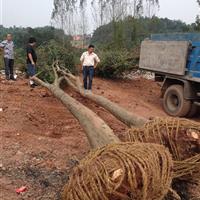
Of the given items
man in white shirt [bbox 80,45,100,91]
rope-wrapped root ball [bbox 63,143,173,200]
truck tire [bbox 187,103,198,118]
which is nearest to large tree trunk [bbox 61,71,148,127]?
rope-wrapped root ball [bbox 63,143,173,200]

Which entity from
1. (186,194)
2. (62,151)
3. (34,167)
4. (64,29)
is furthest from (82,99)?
(64,29)

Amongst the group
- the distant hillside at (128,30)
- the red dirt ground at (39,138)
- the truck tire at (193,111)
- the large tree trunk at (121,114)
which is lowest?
the truck tire at (193,111)

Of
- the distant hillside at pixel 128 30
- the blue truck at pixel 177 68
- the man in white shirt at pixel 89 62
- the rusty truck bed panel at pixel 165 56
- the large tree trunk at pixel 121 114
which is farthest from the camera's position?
the distant hillside at pixel 128 30

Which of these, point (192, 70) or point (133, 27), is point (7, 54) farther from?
point (133, 27)

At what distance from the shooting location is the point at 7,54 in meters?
11.4

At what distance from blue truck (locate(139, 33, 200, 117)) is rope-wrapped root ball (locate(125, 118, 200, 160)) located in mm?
4512

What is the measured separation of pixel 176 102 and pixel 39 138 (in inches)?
190

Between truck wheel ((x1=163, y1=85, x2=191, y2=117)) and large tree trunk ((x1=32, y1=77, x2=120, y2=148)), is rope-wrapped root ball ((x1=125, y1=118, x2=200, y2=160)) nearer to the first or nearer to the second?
large tree trunk ((x1=32, y1=77, x2=120, y2=148))

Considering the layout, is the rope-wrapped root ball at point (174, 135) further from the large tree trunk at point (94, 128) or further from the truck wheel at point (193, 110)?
the truck wheel at point (193, 110)

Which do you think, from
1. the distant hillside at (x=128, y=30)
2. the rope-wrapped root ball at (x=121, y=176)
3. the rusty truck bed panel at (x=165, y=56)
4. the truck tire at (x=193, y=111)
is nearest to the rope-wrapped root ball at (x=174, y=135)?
the rope-wrapped root ball at (x=121, y=176)

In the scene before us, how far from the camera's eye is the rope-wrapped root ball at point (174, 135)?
3.91 meters

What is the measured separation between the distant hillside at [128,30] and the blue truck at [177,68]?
311 inches

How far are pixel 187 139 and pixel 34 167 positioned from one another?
1877 millimetres

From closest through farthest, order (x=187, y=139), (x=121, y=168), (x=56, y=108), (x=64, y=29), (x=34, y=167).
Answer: (x=121, y=168) < (x=187, y=139) < (x=34, y=167) < (x=56, y=108) < (x=64, y=29)
